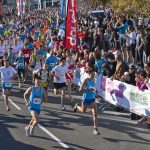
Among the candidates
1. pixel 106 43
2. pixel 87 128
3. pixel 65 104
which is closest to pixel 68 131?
pixel 87 128

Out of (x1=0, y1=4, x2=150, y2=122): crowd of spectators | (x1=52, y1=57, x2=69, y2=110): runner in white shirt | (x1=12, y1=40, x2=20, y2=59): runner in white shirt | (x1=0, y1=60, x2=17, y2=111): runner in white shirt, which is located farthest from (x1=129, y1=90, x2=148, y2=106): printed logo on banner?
(x1=12, y1=40, x2=20, y2=59): runner in white shirt

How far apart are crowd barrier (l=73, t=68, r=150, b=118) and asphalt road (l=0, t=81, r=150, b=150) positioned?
1.39ft

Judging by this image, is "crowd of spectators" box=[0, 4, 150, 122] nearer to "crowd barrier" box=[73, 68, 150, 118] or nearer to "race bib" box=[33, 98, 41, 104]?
"crowd barrier" box=[73, 68, 150, 118]

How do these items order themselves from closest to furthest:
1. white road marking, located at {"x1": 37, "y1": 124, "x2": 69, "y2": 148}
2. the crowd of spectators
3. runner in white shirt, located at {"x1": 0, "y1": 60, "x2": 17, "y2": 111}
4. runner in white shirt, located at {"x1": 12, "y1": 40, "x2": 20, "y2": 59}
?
1. white road marking, located at {"x1": 37, "y1": 124, "x2": 69, "y2": 148}
2. the crowd of spectators
3. runner in white shirt, located at {"x1": 0, "y1": 60, "x2": 17, "y2": 111}
4. runner in white shirt, located at {"x1": 12, "y1": 40, "x2": 20, "y2": 59}

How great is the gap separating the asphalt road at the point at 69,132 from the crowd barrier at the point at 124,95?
42 centimetres

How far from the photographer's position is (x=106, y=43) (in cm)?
2392

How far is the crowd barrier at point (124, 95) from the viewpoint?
43.5 feet

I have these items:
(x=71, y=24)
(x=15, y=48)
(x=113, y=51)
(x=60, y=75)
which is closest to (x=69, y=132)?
(x=60, y=75)

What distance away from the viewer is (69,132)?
1251 cm

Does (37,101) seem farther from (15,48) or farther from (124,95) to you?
(15,48)

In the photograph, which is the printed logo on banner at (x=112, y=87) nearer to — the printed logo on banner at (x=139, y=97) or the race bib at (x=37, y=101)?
the printed logo on banner at (x=139, y=97)

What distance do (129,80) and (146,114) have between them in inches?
67.9

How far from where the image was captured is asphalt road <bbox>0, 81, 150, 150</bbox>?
36.9ft

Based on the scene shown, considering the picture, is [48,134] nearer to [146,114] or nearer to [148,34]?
[146,114]
